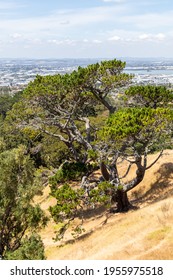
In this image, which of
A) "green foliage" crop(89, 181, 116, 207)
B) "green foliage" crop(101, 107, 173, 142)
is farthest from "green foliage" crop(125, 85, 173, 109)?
"green foliage" crop(89, 181, 116, 207)

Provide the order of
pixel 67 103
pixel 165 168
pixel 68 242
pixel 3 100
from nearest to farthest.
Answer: pixel 68 242, pixel 67 103, pixel 165 168, pixel 3 100

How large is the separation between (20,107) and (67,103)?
4087mm

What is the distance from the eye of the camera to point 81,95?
89.9ft

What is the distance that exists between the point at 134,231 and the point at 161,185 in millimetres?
11148

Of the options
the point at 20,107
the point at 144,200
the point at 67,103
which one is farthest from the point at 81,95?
the point at 144,200

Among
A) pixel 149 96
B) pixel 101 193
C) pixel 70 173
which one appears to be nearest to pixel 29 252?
pixel 101 193

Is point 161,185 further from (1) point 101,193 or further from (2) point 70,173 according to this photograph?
(2) point 70,173

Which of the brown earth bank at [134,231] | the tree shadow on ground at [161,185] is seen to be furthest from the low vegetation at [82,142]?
the tree shadow on ground at [161,185]

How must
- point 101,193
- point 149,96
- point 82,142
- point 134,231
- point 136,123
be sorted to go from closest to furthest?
point 134,231
point 136,123
point 101,193
point 149,96
point 82,142

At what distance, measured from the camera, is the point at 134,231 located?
18766 millimetres

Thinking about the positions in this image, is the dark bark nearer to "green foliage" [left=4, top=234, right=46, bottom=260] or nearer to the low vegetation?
the low vegetation

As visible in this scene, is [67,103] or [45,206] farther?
[45,206]

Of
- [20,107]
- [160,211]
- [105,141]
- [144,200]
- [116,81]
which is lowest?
[144,200]

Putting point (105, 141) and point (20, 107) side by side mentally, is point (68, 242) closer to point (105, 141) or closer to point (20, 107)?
point (105, 141)
